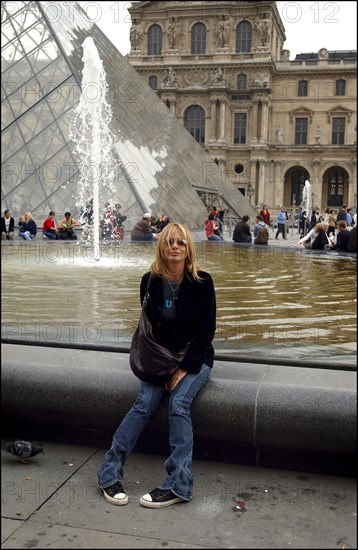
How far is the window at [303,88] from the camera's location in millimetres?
50344

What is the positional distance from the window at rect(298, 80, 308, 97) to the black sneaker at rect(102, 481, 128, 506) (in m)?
51.0

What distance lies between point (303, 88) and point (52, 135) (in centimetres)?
3847

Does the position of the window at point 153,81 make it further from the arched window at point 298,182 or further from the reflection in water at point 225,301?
the reflection in water at point 225,301

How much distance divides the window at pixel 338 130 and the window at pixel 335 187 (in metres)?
2.40

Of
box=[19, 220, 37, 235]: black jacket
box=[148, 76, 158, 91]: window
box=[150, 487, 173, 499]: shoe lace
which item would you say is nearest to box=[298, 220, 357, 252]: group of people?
box=[19, 220, 37, 235]: black jacket

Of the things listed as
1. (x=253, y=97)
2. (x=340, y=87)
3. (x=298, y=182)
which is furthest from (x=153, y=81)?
(x=340, y=87)

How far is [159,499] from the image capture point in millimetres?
2346

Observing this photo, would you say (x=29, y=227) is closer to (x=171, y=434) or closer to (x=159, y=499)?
(x=171, y=434)

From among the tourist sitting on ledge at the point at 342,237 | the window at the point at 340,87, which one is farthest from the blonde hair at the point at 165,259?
the window at the point at 340,87

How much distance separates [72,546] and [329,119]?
167 feet

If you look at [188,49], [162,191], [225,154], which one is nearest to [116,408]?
[162,191]

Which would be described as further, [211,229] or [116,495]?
[211,229]

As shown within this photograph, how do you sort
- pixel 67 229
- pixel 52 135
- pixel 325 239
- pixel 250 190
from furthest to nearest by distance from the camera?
pixel 250 190 → pixel 52 135 → pixel 67 229 → pixel 325 239

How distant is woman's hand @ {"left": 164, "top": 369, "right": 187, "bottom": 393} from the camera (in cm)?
268
